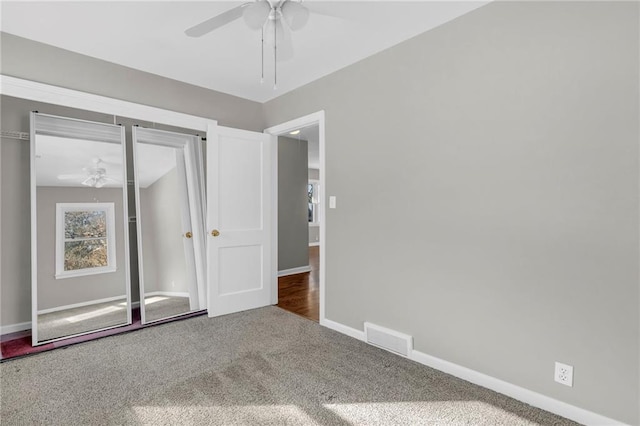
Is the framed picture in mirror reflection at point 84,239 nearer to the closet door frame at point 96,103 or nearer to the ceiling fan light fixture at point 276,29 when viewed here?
the closet door frame at point 96,103

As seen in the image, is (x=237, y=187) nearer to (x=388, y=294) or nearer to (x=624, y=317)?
(x=388, y=294)

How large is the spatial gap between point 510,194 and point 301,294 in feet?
10.2

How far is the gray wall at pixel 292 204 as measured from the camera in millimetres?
5734

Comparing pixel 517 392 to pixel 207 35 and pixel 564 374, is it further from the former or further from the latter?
pixel 207 35

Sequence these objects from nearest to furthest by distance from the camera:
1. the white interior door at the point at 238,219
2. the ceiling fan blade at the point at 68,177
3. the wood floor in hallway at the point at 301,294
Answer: the ceiling fan blade at the point at 68,177 → the white interior door at the point at 238,219 → the wood floor in hallway at the point at 301,294

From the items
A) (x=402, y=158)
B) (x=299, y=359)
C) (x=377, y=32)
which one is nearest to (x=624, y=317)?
(x=402, y=158)

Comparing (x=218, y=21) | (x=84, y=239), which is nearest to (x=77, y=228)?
(x=84, y=239)

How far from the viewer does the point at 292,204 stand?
19.4ft

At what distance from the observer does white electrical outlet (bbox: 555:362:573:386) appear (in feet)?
5.84

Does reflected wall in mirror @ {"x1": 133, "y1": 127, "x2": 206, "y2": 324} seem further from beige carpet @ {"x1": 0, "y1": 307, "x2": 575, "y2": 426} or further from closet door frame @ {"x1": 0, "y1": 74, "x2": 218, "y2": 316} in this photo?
beige carpet @ {"x1": 0, "y1": 307, "x2": 575, "y2": 426}

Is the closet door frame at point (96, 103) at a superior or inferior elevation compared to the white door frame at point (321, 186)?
superior

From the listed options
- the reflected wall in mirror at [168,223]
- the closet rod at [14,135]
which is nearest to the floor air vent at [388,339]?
the reflected wall in mirror at [168,223]

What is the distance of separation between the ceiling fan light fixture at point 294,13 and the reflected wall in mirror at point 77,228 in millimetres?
2152

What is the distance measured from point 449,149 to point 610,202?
0.96m
